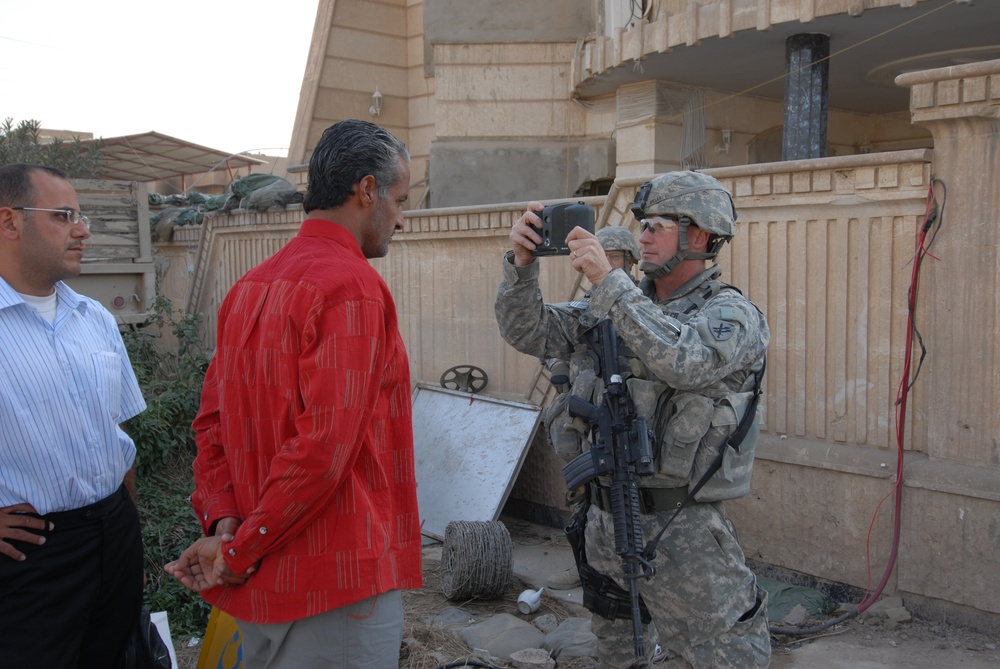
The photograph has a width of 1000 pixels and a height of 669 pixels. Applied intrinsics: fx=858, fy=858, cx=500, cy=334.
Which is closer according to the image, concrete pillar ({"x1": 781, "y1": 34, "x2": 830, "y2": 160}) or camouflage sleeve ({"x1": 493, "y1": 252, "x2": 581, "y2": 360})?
camouflage sleeve ({"x1": 493, "y1": 252, "x2": 581, "y2": 360})

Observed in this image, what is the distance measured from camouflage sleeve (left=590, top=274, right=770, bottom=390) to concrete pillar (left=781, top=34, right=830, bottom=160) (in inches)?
268

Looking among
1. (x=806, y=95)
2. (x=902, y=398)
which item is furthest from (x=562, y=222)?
(x=806, y=95)

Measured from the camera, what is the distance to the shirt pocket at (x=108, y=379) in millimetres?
2619

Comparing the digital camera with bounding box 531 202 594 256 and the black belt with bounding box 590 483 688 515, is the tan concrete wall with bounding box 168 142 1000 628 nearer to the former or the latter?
the black belt with bounding box 590 483 688 515

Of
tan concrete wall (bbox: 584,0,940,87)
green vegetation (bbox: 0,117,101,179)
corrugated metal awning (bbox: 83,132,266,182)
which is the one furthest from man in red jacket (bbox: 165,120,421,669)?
corrugated metal awning (bbox: 83,132,266,182)

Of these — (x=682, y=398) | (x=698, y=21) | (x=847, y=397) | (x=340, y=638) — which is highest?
(x=698, y=21)

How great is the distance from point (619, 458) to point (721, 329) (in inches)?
20.4

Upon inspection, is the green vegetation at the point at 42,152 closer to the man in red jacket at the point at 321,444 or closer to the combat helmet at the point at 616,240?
the combat helmet at the point at 616,240

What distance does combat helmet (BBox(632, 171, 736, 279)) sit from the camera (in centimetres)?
286

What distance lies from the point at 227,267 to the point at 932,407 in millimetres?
8056

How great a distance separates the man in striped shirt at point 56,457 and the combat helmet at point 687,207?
1812 millimetres

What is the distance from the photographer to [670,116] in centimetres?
1062

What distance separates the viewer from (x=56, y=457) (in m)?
2.46

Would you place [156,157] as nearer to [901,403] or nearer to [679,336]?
[901,403]
